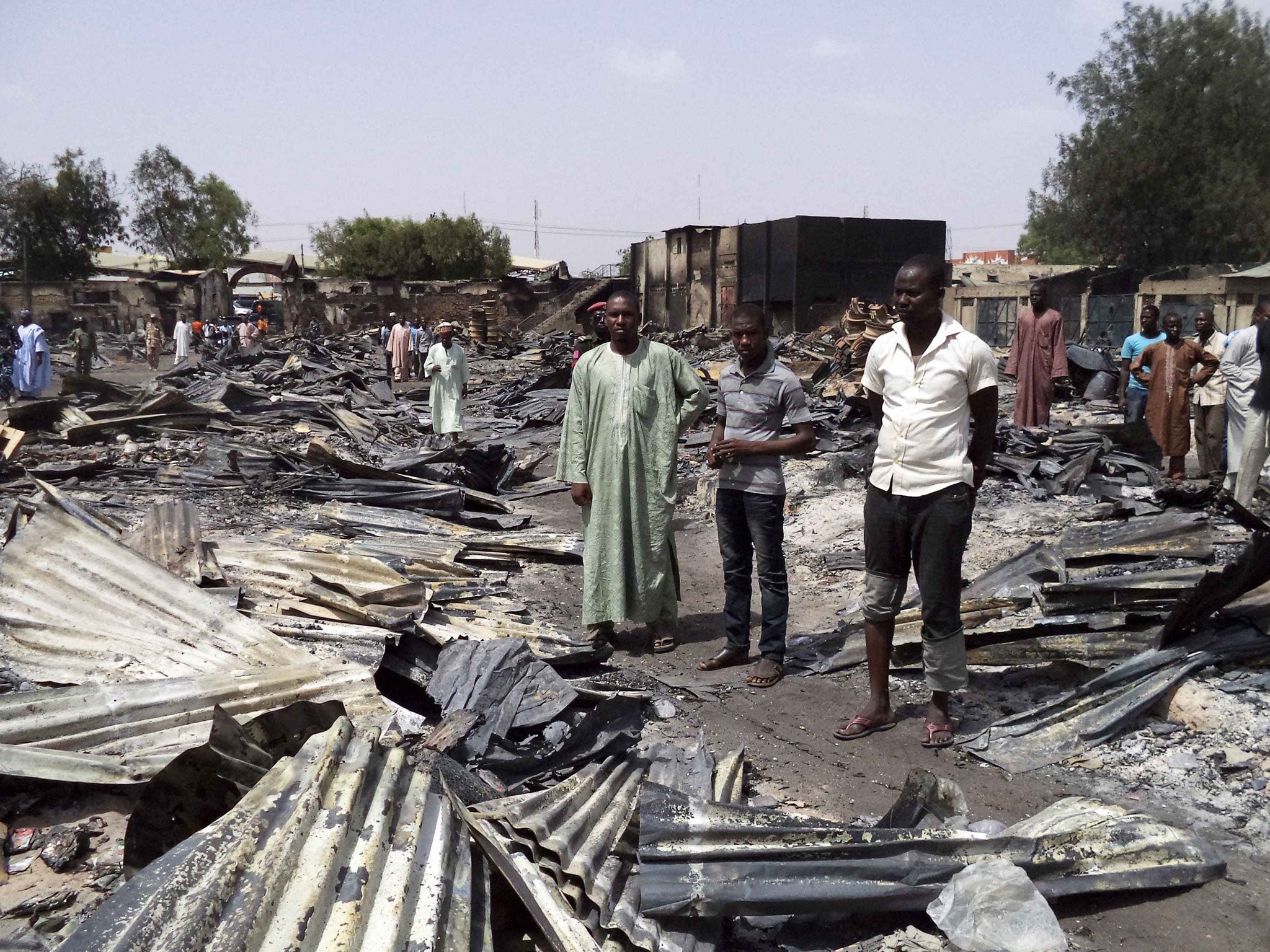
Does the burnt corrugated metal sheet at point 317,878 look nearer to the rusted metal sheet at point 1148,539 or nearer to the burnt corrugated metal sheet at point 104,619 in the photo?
the burnt corrugated metal sheet at point 104,619

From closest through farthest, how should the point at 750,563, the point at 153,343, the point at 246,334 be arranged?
the point at 750,563 → the point at 153,343 → the point at 246,334

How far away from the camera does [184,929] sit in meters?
1.91

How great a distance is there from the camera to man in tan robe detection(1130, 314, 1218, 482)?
7797 millimetres

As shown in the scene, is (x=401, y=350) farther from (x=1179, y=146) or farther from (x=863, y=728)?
(x=1179, y=146)

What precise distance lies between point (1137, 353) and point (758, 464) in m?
6.05

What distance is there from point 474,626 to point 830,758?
195 cm

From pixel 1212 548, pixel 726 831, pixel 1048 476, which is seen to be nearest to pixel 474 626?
pixel 726 831

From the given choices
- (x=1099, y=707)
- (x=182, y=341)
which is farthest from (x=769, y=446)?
(x=182, y=341)

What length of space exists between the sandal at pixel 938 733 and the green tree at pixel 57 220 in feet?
134

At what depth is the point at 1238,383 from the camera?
6.94m

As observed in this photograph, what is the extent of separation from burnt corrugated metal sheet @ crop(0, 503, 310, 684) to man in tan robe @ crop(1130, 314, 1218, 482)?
704cm

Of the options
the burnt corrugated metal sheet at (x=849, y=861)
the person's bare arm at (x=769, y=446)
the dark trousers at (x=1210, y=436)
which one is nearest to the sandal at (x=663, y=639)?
the person's bare arm at (x=769, y=446)

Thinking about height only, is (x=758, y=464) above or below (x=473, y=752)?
above

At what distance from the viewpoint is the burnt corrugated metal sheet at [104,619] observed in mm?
3675
